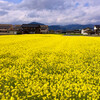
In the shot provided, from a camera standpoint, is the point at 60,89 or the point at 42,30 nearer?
the point at 60,89

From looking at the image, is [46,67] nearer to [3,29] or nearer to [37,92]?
[37,92]

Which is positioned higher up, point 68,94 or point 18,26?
point 18,26

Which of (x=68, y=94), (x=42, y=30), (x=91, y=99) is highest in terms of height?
(x=42, y=30)

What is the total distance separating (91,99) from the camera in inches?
170

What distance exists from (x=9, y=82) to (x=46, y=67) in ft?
8.14

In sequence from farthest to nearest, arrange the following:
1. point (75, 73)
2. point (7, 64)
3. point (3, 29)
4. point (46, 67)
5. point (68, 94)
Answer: point (3, 29), point (7, 64), point (46, 67), point (75, 73), point (68, 94)

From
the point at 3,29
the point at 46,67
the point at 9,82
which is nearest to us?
the point at 9,82

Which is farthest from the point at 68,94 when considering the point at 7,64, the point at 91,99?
the point at 7,64

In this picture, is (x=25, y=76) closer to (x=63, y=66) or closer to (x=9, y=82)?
(x=9, y=82)

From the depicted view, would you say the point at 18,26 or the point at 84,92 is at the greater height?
the point at 18,26

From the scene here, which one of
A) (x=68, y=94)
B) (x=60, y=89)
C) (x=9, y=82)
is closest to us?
(x=68, y=94)

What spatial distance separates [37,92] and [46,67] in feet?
9.96

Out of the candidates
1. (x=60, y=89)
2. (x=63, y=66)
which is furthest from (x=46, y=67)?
(x=60, y=89)

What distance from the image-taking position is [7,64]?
8.52 m
